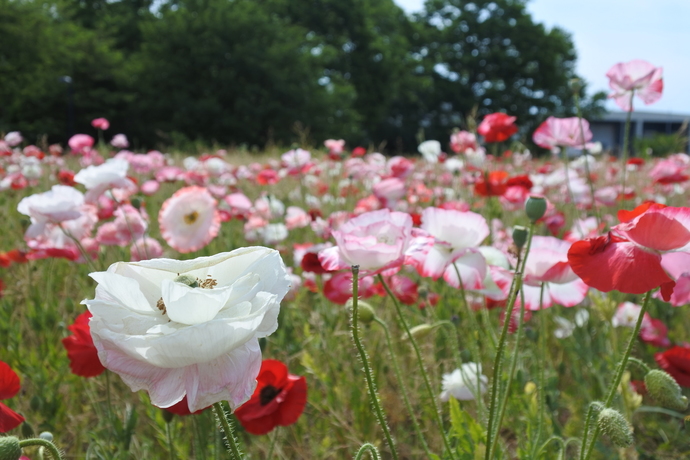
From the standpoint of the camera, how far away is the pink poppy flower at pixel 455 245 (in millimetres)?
1049

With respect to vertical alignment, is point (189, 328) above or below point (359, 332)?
above

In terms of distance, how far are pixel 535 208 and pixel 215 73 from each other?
19.8 m

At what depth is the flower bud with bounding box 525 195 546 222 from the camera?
965mm

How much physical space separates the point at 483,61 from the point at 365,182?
84.9 ft

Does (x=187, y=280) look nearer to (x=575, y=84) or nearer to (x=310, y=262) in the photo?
(x=310, y=262)

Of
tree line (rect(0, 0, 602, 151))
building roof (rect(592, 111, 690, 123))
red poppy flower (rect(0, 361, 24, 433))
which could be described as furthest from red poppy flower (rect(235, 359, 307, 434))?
building roof (rect(592, 111, 690, 123))

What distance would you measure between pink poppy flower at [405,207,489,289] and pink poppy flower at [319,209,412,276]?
127mm

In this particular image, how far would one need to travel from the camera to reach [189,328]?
52 cm

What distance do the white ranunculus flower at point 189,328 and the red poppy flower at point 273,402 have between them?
49 cm

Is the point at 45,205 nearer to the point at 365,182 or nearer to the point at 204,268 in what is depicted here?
the point at 204,268

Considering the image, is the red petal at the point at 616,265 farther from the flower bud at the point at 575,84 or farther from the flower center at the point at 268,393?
the flower bud at the point at 575,84

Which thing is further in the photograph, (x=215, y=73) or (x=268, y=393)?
(x=215, y=73)

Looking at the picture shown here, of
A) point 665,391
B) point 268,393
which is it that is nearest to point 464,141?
point 268,393

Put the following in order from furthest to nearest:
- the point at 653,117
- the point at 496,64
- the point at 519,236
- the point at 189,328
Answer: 1. the point at 653,117
2. the point at 496,64
3. the point at 519,236
4. the point at 189,328
